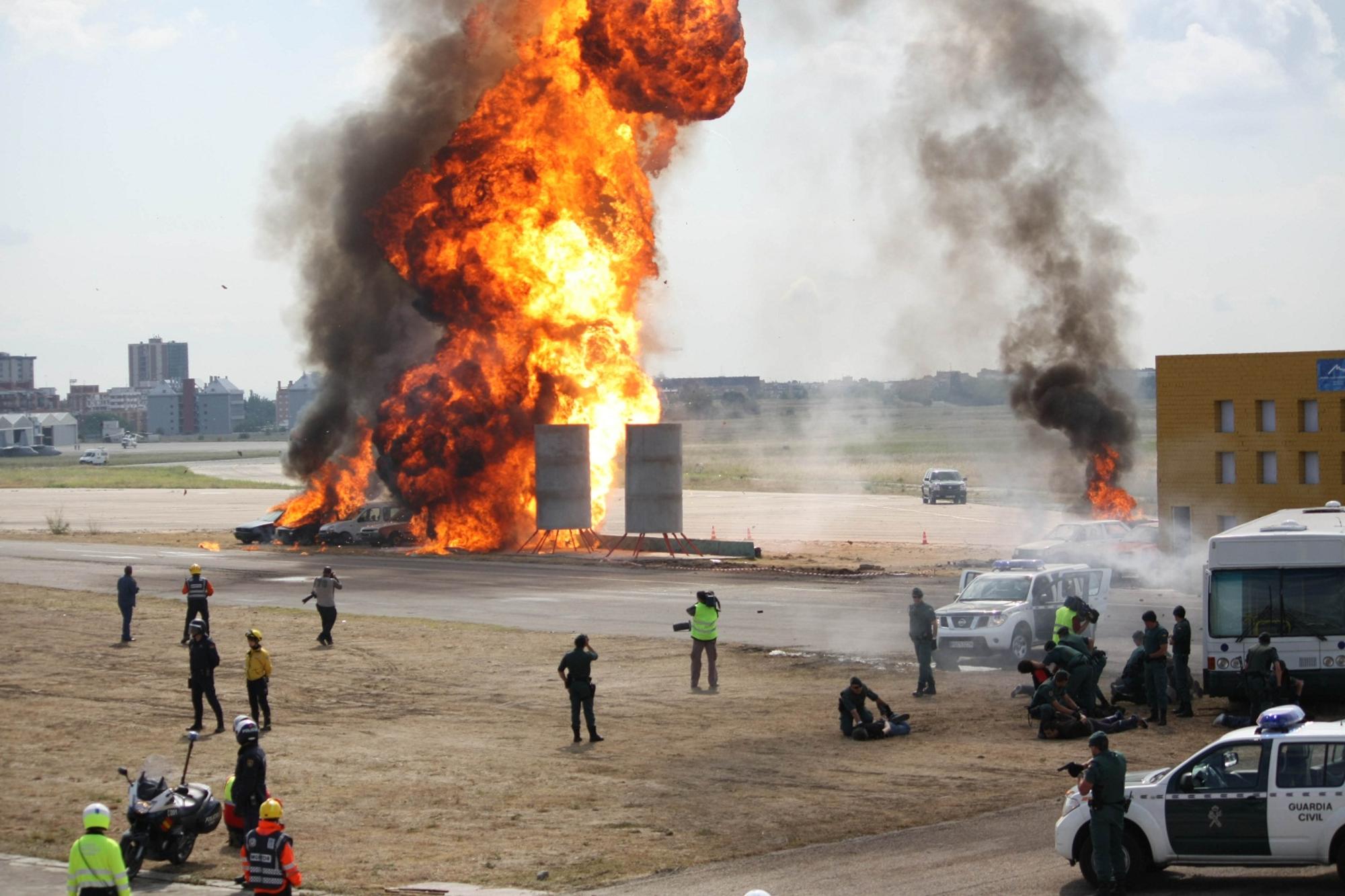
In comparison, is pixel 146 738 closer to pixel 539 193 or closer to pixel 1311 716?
pixel 1311 716

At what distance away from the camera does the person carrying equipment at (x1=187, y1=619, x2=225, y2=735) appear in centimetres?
2145

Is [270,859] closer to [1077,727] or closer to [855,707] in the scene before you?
[855,707]

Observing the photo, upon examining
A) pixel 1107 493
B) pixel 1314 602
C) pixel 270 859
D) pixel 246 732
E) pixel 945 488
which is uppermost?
pixel 945 488

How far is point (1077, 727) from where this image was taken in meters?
20.2

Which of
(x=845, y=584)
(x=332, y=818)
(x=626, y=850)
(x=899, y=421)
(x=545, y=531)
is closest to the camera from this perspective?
(x=626, y=850)

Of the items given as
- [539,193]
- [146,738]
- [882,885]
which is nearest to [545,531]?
[539,193]

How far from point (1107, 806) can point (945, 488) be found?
6432 cm

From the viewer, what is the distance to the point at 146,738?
2120 cm

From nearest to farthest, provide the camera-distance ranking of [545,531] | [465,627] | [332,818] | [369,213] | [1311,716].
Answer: [332,818], [1311,716], [465,627], [545,531], [369,213]

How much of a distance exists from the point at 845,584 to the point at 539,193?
67.8 ft

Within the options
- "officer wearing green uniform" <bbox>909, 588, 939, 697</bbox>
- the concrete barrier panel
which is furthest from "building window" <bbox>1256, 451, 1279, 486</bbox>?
the concrete barrier panel

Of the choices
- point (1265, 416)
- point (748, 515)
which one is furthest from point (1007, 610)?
point (748, 515)

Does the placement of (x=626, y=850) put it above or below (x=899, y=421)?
below

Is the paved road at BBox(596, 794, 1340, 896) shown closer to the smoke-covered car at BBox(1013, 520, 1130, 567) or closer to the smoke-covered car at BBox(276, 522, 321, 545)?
the smoke-covered car at BBox(1013, 520, 1130, 567)
